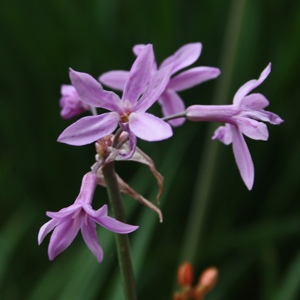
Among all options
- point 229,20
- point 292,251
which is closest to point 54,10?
point 229,20

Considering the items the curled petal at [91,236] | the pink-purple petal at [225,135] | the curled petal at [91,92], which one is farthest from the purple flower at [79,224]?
the pink-purple petal at [225,135]

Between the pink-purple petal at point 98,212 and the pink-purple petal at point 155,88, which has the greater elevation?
the pink-purple petal at point 155,88

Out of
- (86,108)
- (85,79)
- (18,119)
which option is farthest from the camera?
(18,119)

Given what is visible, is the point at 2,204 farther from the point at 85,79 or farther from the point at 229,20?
the point at 85,79

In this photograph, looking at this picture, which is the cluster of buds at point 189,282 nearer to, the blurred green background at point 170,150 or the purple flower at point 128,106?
the purple flower at point 128,106

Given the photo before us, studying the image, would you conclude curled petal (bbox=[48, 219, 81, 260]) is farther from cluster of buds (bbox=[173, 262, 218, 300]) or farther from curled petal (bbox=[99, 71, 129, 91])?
cluster of buds (bbox=[173, 262, 218, 300])

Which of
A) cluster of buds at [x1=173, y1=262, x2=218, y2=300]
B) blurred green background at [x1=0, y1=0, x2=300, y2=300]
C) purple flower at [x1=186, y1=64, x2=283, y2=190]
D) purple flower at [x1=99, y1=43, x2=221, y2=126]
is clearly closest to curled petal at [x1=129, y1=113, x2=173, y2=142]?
purple flower at [x1=186, y1=64, x2=283, y2=190]

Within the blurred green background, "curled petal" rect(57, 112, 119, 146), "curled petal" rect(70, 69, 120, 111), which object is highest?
"curled petal" rect(70, 69, 120, 111)
